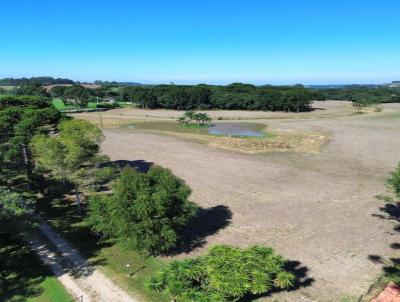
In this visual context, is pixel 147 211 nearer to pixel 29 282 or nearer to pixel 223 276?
pixel 223 276

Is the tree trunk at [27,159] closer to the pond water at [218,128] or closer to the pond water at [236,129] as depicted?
the pond water at [218,128]

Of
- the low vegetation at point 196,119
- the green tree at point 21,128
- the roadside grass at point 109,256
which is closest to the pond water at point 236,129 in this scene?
the low vegetation at point 196,119

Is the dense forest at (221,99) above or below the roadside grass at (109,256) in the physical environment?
above

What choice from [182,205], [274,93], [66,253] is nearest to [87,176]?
[66,253]

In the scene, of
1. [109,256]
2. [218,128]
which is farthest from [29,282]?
[218,128]

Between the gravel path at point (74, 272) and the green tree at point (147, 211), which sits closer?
the gravel path at point (74, 272)

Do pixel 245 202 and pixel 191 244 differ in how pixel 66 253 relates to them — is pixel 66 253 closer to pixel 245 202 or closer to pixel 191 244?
pixel 191 244
